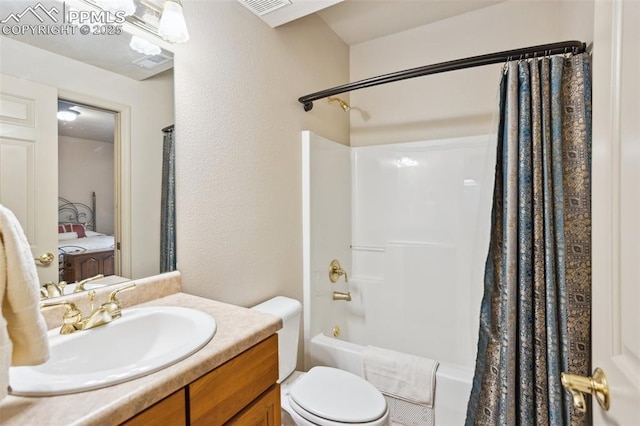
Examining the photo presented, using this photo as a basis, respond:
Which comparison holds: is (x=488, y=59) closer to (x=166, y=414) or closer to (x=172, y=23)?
(x=172, y=23)

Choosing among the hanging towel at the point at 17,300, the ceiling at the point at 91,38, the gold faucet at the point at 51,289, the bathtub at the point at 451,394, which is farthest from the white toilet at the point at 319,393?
the ceiling at the point at 91,38

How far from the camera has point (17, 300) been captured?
1.78ft

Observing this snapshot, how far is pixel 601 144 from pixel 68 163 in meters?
1.39

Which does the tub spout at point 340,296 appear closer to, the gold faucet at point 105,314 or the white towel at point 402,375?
the white towel at point 402,375

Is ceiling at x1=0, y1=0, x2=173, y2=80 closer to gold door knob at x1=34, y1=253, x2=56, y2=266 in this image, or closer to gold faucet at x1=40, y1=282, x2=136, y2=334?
gold door knob at x1=34, y1=253, x2=56, y2=266

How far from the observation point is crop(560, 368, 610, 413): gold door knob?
0.56 m

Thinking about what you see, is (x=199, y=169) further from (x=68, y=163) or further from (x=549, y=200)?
(x=549, y=200)

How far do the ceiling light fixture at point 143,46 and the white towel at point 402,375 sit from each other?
67.1 inches

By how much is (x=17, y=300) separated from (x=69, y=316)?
1.26ft

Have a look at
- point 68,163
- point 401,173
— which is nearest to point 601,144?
point 68,163

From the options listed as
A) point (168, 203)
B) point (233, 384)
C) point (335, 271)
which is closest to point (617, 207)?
point (233, 384)

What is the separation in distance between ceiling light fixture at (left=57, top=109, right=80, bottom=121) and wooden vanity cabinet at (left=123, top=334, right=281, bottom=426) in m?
0.88

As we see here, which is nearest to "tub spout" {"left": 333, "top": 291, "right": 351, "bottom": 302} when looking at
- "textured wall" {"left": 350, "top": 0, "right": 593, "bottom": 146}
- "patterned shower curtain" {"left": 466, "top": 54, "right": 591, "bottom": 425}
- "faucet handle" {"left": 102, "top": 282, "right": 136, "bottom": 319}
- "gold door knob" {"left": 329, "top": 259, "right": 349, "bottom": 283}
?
"gold door knob" {"left": 329, "top": 259, "right": 349, "bottom": 283}

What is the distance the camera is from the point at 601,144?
608 mm
